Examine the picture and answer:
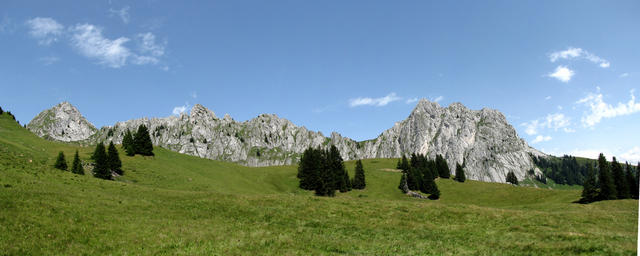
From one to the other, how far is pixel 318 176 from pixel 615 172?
7169cm

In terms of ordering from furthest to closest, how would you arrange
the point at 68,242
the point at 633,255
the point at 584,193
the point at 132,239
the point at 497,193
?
the point at 497,193 < the point at 584,193 < the point at 132,239 < the point at 68,242 < the point at 633,255

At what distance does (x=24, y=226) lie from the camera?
19.1m

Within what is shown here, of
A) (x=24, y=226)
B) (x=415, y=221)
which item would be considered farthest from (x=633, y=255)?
(x=24, y=226)

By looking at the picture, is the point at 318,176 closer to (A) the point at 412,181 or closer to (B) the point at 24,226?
(A) the point at 412,181

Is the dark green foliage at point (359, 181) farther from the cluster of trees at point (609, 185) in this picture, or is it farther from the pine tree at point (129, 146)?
the pine tree at point (129, 146)

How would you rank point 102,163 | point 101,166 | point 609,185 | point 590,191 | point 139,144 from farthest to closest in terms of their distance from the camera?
1. point 139,144
2. point 590,191
3. point 609,185
4. point 102,163
5. point 101,166

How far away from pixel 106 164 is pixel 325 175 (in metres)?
49.7

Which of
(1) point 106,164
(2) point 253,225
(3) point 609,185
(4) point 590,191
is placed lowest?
(2) point 253,225

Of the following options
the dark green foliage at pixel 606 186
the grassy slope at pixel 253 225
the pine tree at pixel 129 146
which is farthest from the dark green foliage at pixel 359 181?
the grassy slope at pixel 253 225

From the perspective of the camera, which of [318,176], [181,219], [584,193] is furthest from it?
[318,176]

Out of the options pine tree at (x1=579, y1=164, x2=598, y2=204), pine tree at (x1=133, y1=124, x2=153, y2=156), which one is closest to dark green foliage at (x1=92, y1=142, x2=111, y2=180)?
pine tree at (x1=133, y1=124, x2=153, y2=156)

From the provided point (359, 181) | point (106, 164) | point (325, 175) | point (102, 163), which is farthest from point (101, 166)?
point (359, 181)

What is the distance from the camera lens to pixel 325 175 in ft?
295

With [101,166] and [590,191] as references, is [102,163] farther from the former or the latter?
[590,191]
